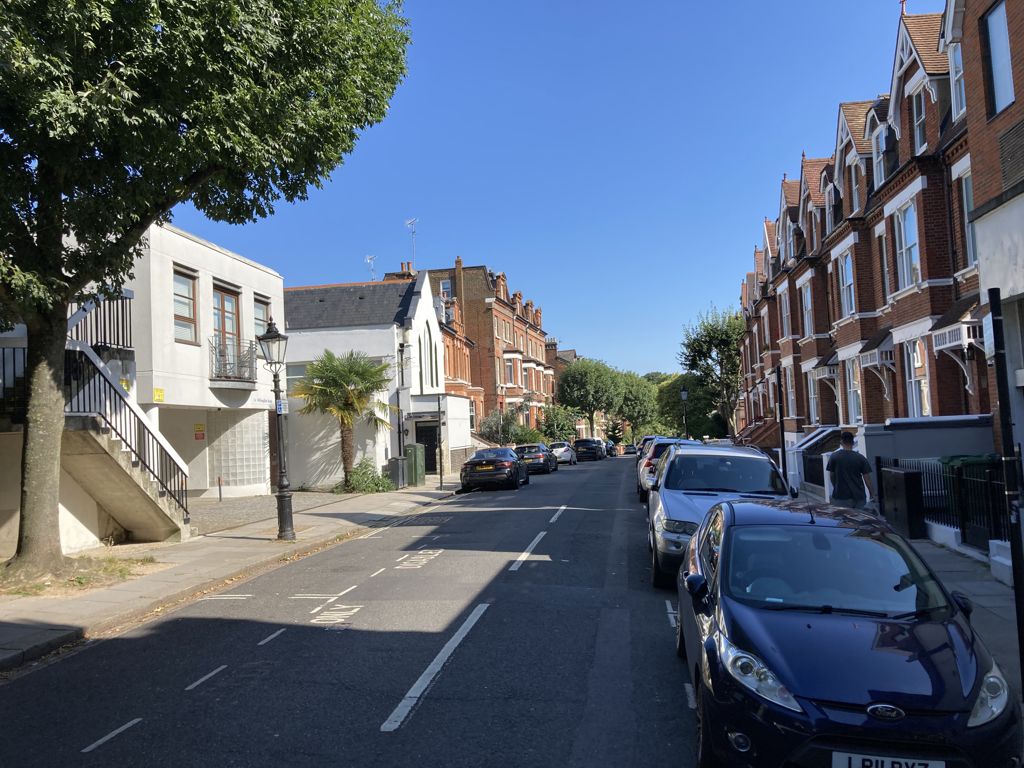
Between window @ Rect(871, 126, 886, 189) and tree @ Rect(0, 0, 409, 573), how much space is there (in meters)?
13.9

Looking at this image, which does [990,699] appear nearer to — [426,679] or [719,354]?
[426,679]

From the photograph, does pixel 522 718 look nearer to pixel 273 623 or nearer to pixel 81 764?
pixel 81 764

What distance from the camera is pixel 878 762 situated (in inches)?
145

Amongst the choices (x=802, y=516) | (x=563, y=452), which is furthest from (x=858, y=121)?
(x=563, y=452)

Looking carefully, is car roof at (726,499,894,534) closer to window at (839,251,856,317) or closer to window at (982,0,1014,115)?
window at (982,0,1014,115)

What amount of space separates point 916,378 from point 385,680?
15.9 metres

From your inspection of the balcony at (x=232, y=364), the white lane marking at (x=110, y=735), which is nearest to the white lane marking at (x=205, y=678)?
the white lane marking at (x=110, y=735)

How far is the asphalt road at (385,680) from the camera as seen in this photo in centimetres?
488

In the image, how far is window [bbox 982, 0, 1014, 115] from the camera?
1108cm

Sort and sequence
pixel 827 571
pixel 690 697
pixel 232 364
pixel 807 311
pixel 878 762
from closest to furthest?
pixel 878 762
pixel 827 571
pixel 690 697
pixel 232 364
pixel 807 311

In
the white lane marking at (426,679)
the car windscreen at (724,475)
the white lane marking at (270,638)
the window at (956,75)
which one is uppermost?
the window at (956,75)

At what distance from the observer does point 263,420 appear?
77.5 feet

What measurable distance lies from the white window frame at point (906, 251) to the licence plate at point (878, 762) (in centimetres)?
1563

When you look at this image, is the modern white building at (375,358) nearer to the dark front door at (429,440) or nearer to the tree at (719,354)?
the dark front door at (429,440)
